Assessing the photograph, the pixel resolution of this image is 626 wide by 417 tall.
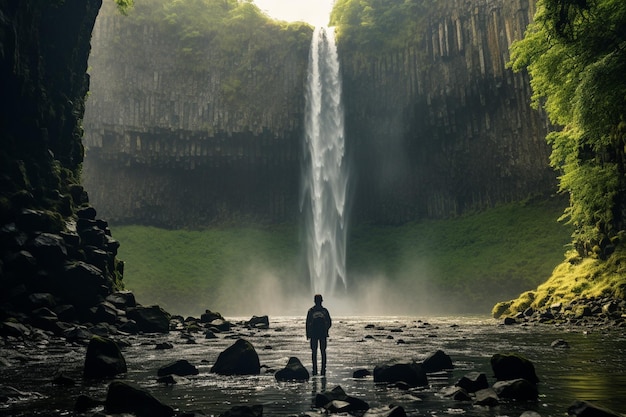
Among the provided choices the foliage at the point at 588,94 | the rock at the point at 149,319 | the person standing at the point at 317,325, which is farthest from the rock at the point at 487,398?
the foliage at the point at 588,94

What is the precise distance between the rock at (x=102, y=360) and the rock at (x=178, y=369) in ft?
2.95

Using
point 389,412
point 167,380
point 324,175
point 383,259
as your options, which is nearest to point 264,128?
point 324,175

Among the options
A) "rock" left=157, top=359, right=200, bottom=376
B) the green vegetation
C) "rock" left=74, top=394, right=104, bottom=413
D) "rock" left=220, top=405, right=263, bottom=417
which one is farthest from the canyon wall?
"rock" left=74, top=394, right=104, bottom=413

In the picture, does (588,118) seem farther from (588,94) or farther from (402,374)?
(402,374)

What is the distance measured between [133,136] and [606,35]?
63.7m

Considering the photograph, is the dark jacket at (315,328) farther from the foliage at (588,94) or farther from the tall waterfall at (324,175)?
the tall waterfall at (324,175)

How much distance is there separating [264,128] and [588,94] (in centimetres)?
5660

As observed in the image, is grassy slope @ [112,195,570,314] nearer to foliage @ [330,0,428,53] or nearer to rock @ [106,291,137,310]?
foliage @ [330,0,428,53]

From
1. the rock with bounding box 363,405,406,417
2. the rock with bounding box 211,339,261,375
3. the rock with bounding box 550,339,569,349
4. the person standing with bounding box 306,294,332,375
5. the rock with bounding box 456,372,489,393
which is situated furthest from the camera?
the rock with bounding box 550,339,569,349

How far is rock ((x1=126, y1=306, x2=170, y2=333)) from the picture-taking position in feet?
73.4

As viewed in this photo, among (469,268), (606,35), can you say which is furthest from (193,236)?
(606,35)

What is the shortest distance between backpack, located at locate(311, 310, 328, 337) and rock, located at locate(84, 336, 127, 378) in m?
3.94

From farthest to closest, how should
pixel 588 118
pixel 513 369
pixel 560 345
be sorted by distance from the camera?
pixel 588 118
pixel 560 345
pixel 513 369

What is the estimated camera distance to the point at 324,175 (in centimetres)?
6712
